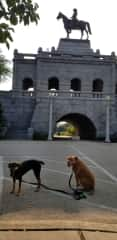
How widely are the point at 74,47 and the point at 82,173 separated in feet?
119

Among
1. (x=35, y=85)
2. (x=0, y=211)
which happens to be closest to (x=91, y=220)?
(x=0, y=211)

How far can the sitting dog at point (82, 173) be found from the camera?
860 cm

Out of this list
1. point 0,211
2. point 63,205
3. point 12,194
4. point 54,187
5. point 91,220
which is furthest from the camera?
point 54,187

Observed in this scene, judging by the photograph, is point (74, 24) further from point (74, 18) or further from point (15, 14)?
point (15, 14)

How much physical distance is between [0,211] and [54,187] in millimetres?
2829

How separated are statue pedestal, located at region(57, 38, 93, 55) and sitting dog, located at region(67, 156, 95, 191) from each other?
34.6 metres

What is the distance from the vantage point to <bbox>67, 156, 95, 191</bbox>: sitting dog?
8.60 meters

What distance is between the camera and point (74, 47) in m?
43.5

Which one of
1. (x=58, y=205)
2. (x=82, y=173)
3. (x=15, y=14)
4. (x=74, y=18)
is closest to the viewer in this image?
(x=15, y=14)

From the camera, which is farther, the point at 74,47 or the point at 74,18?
the point at 74,18

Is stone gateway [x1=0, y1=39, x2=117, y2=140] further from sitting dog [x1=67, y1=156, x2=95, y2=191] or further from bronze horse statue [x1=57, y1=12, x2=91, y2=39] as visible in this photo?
sitting dog [x1=67, y1=156, x2=95, y2=191]

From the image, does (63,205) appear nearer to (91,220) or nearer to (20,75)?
(91,220)

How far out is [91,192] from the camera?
28.9ft

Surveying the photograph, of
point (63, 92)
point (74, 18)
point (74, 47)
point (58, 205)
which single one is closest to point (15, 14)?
point (58, 205)
